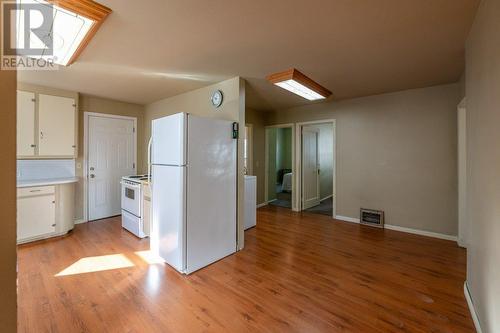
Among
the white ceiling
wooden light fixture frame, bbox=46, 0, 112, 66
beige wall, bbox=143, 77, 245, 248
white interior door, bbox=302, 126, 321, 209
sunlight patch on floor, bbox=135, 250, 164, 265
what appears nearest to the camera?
wooden light fixture frame, bbox=46, 0, 112, 66

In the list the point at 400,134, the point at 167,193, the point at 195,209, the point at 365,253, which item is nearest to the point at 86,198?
the point at 167,193

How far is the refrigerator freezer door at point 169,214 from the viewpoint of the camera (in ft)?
8.14

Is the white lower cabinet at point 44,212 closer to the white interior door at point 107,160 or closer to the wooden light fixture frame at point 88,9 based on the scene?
the white interior door at point 107,160

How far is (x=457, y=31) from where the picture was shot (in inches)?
79.8

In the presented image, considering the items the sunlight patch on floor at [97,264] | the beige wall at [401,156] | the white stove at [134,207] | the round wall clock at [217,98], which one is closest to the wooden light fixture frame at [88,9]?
the round wall clock at [217,98]

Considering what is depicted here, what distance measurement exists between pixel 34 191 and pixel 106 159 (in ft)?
4.61

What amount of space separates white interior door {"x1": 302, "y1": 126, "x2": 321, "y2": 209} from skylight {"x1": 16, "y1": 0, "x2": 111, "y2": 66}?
4.35 m

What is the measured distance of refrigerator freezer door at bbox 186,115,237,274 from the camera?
2553 mm

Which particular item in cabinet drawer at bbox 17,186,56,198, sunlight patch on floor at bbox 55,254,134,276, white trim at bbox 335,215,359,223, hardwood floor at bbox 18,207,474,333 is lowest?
hardwood floor at bbox 18,207,474,333

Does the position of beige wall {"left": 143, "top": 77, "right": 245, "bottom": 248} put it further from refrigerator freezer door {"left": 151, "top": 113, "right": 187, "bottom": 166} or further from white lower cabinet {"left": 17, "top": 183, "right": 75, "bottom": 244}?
white lower cabinet {"left": 17, "top": 183, "right": 75, "bottom": 244}

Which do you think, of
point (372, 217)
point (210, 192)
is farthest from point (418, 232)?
point (210, 192)

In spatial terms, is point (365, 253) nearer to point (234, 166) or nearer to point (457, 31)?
point (234, 166)

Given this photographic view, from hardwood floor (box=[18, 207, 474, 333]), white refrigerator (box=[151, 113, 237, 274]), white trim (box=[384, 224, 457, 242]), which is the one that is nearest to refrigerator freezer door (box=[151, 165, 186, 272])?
white refrigerator (box=[151, 113, 237, 274])

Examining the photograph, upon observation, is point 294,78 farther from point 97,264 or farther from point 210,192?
point 97,264
